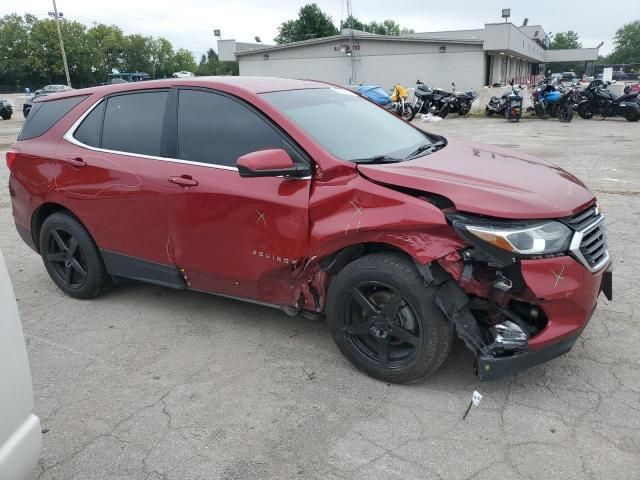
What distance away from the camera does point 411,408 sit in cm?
304

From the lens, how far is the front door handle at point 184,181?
367 cm

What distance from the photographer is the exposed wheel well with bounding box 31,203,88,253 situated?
4.62 meters

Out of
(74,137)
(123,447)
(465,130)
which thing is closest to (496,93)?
(465,130)

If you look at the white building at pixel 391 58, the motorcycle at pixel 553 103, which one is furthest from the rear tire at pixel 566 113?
the white building at pixel 391 58

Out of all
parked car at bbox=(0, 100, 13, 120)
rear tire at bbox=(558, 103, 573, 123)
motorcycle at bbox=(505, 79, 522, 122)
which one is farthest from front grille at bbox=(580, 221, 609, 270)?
parked car at bbox=(0, 100, 13, 120)

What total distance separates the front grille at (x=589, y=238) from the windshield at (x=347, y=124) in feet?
3.66

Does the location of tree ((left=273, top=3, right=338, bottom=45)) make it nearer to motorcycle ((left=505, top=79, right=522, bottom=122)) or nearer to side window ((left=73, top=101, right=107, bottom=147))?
motorcycle ((left=505, top=79, right=522, bottom=122))

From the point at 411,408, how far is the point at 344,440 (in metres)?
0.46

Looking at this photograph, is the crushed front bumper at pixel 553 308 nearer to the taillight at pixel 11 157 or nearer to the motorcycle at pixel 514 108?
the taillight at pixel 11 157

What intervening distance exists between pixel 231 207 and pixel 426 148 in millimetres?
1414

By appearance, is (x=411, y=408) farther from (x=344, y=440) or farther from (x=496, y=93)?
(x=496, y=93)

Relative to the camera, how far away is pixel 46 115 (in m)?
4.71

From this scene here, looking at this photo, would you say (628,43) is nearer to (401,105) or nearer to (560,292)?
A: (401,105)

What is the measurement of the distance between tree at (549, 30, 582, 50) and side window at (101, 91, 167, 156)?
13030 cm
